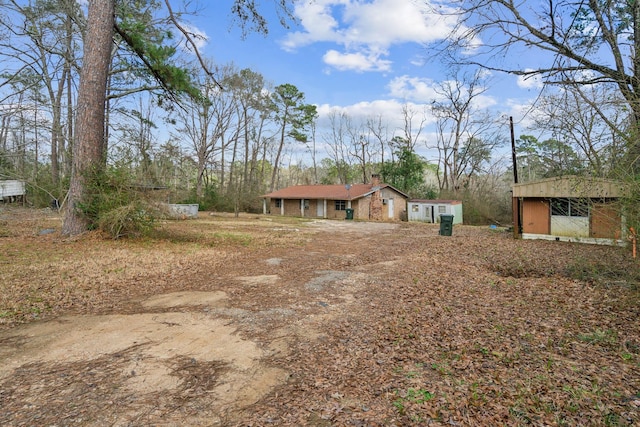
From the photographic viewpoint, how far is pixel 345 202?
2688 cm

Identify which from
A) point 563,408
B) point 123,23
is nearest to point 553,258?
point 563,408

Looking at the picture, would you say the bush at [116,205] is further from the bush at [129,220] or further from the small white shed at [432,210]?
the small white shed at [432,210]

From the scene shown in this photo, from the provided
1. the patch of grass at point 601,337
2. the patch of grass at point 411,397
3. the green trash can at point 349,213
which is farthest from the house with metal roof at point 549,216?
the green trash can at point 349,213

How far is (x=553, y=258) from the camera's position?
8578 mm

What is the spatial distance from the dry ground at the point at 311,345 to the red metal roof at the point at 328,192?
1968 centimetres

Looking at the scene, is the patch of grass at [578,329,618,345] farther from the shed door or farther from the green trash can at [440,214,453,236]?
the green trash can at [440,214,453,236]

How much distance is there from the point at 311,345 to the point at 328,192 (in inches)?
1002

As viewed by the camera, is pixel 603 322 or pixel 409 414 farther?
pixel 603 322

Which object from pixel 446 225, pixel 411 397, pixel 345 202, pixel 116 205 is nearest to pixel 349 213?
pixel 345 202

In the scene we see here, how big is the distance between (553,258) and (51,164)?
26299 millimetres

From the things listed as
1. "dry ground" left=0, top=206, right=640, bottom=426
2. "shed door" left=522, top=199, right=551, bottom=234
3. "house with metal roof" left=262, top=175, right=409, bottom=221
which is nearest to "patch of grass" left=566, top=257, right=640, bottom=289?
"dry ground" left=0, top=206, right=640, bottom=426

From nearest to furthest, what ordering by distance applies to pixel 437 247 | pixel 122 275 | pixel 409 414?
pixel 409 414 → pixel 122 275 → pixel 437 247

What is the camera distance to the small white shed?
24.3 metres

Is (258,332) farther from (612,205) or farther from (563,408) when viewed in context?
(612,205)
